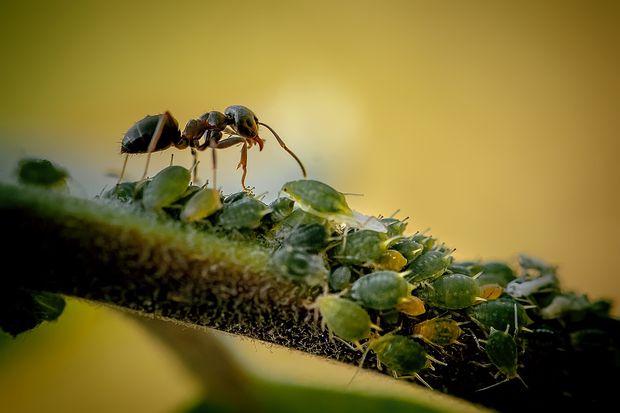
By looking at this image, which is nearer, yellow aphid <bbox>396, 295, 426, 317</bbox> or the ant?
yellow aphid <bbox>396, 295, 426, 317</bbox>

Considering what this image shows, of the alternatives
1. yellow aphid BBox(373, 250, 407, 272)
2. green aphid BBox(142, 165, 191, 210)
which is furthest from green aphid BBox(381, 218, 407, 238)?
green aphid BBox(142, 165, 191, 210)

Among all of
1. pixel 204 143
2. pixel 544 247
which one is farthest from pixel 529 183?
pixel 204 143

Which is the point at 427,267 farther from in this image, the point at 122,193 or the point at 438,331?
the point at 122,193

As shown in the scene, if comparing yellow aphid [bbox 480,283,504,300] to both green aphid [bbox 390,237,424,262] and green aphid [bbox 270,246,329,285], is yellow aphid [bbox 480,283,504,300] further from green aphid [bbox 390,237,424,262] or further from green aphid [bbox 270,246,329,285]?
green aphid [bbox 270,246,329,285]

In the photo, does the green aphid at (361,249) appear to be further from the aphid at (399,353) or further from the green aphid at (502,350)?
the green aphid at (502,350)

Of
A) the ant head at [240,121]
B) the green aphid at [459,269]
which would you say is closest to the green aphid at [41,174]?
the green aphid at [459,269]

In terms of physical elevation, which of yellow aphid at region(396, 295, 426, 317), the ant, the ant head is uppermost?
the ant head
